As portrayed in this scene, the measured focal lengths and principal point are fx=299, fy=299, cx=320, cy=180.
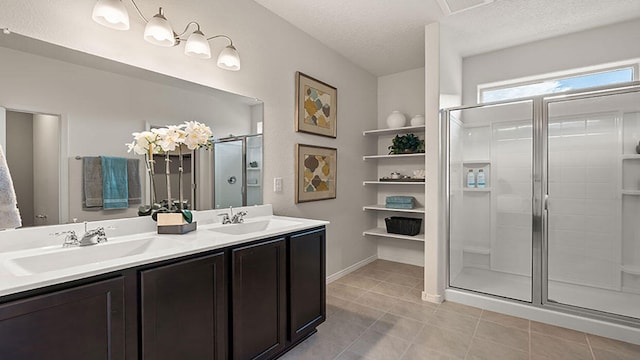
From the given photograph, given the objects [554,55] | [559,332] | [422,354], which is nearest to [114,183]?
[422,354]

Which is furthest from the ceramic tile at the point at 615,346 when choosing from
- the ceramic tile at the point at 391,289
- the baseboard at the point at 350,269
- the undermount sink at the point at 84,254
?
the undermount sink at the point at 84,254

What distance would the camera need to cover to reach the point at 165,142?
1752mm

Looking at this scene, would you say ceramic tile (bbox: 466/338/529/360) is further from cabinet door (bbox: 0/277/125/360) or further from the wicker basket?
cabinet door (bbox: 0/277/125/360)

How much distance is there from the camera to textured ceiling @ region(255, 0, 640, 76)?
2.53m

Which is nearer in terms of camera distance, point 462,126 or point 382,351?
point 382,351

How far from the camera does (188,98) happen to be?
2.04 m

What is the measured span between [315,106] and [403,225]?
5.99ft

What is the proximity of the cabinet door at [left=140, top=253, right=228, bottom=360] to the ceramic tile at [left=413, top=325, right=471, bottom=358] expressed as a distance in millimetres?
1424

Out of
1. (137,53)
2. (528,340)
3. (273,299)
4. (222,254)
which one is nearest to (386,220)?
(528,340)

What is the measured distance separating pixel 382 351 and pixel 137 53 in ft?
8.05

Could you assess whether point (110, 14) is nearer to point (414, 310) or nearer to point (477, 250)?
point (414, 310)

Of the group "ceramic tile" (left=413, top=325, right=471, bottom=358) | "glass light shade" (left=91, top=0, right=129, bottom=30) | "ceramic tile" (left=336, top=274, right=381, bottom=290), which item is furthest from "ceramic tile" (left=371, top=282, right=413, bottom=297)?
"glass light shade" (left=91, top=0, right=129, bottom=30)

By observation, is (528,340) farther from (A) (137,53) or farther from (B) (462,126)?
(A) (137,53)

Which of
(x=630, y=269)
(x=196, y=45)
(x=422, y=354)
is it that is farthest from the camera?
(x=630, y=269)
